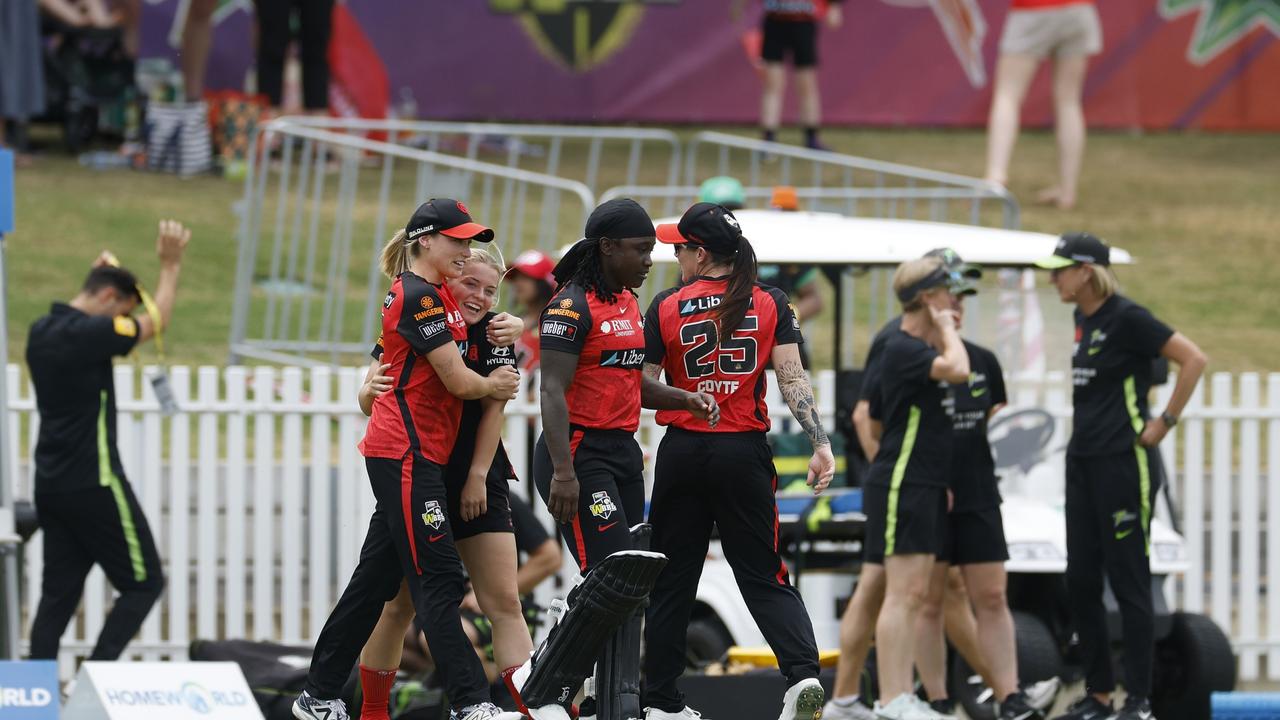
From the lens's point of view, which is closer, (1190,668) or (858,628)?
(858,628)

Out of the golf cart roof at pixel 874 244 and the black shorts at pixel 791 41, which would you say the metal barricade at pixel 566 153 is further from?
the golf cart roof at pixel 874 244

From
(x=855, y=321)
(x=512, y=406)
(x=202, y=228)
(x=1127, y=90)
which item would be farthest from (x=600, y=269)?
(x=1127, y=90)

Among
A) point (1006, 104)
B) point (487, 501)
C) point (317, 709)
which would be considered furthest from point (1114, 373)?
point (1006, 104)

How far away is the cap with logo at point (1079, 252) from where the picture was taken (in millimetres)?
8297

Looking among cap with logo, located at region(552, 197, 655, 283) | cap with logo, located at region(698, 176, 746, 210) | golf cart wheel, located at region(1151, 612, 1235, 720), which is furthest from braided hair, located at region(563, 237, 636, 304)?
golf cart wheel, located at region(1151, 612, 1235, 720)

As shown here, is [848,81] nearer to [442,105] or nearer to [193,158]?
[442,105]

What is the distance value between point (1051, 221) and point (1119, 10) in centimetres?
356

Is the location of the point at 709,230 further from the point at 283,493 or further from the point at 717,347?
the point at 283,493

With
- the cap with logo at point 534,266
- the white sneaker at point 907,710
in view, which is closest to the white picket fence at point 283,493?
the cap with logo at point 534,266

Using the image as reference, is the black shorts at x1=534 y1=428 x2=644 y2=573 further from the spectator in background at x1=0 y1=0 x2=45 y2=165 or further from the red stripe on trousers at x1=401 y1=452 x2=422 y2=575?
the spectator in background at x1=0 y1=0 x2=45 y2=165

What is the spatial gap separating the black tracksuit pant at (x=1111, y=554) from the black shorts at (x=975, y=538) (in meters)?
0.33

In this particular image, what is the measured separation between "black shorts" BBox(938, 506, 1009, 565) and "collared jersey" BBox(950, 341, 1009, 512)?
41 mm

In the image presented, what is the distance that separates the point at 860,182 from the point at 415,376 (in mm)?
9278

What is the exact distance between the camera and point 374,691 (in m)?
7.00
